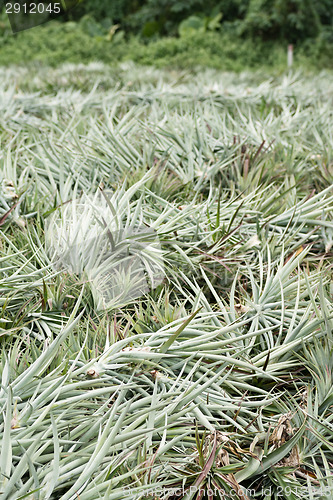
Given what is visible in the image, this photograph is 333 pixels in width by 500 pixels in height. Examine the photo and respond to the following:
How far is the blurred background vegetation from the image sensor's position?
23.9ft

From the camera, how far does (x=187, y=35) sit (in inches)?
311

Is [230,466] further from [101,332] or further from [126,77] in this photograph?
[126,77]

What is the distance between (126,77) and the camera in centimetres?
425

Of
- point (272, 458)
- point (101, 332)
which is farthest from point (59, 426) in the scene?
point (272, 458)

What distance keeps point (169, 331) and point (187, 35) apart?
7676 millimetres

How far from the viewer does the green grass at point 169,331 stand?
960mm

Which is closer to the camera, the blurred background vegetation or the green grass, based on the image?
the green grass

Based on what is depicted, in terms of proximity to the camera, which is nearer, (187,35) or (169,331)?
(169,331)

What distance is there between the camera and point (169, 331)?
3.93ft

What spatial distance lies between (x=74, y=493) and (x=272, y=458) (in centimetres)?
42

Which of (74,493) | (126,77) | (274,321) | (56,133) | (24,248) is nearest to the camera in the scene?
(74,493)

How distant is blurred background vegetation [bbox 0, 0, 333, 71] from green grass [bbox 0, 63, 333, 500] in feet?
14.4

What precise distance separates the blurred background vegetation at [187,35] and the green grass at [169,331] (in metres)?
4.39

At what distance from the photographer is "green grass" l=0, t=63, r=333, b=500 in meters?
0.96
